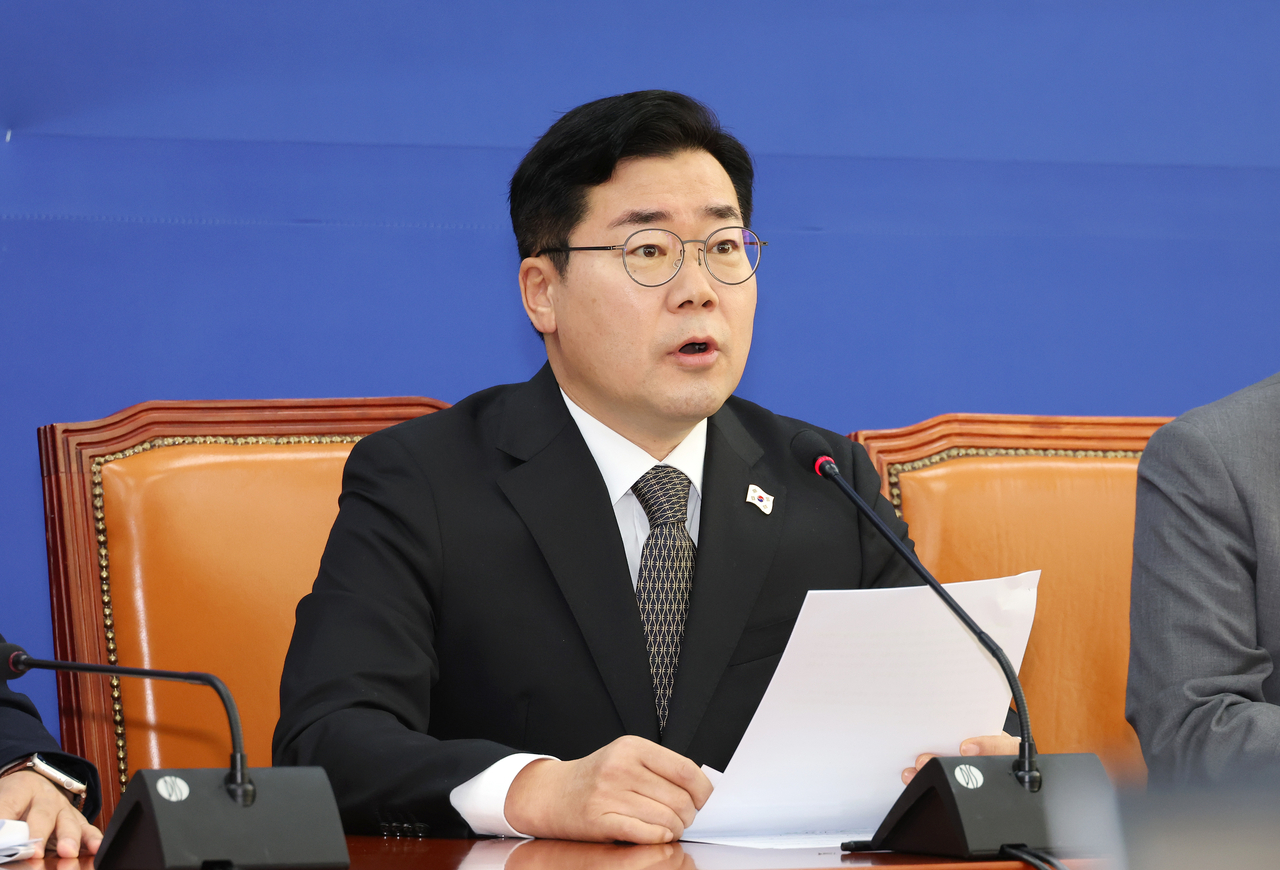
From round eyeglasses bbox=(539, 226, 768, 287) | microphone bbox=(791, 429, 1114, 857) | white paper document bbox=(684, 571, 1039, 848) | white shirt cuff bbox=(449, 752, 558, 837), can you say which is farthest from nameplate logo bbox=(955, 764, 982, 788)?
round eyeglasses bbox=(539, 226, 768, 287)

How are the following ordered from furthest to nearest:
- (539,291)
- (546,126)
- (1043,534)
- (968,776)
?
1. (546,126)
2. (1043,534)
3. (539,291)
4. (968,776)

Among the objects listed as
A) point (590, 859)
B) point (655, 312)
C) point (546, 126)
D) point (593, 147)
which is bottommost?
point (590, 859)

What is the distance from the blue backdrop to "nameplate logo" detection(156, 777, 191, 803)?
1.23 meters

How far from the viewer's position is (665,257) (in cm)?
162

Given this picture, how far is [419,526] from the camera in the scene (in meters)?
1.52

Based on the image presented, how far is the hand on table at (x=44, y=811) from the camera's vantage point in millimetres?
1146

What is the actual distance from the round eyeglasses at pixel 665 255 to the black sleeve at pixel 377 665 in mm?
374

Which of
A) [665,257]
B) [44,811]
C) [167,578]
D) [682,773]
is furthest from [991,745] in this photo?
[167,578]

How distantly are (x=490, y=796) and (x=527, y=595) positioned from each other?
1.34 feet

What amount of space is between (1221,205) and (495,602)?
160 centimetres

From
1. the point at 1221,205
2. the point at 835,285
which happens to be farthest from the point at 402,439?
the point at 1221,205

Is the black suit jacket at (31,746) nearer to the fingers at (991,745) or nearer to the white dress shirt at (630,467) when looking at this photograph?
the white dress shirt at (630,467)

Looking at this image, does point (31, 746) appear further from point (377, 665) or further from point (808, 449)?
point (808, 449)

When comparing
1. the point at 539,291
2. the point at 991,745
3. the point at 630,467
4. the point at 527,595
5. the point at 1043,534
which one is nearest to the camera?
the point at 991,745
